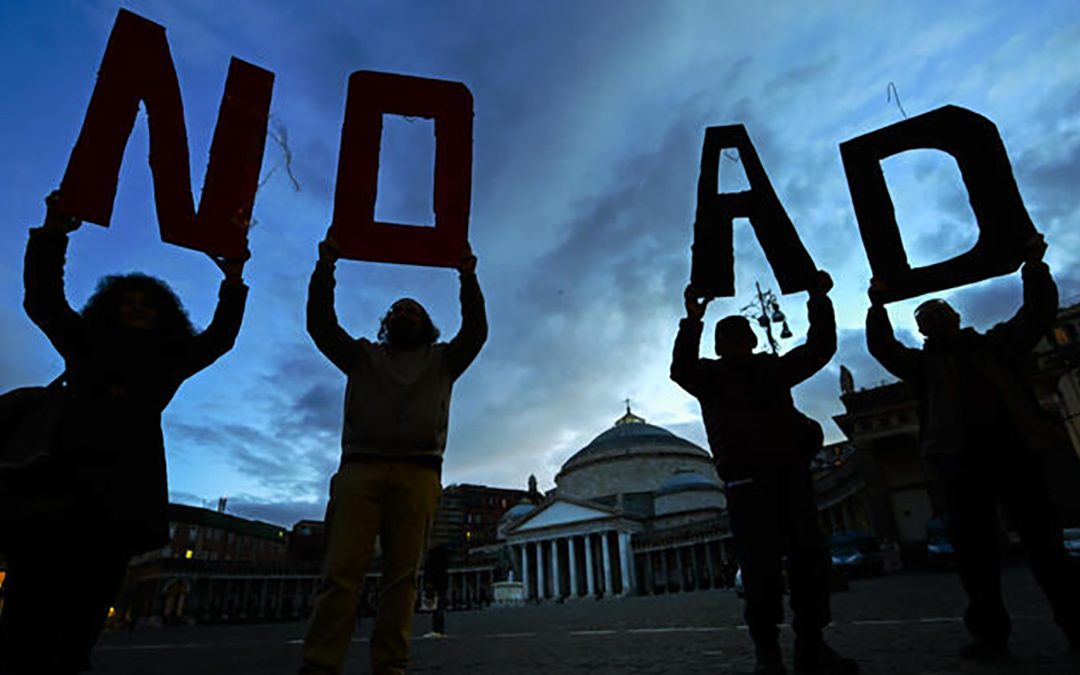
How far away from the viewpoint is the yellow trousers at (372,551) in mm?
2695

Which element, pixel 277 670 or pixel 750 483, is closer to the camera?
pixel 750 483

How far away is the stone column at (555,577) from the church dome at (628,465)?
39.1 feet

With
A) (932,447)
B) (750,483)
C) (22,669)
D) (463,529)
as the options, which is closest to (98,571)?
(22,669)

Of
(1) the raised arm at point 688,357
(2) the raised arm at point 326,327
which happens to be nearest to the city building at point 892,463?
(1) the raised arm at point 688,357

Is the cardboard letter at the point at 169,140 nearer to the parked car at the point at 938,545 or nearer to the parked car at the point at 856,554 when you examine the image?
the parked car at the point at 938,545

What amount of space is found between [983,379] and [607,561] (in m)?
66.3

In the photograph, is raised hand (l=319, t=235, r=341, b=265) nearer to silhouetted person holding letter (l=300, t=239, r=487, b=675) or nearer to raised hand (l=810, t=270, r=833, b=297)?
silhouetted person holding letter (l=300, t=239, r=487, b=675)

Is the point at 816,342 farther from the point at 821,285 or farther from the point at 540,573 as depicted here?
the point at 540,573

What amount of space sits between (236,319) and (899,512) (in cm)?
4035

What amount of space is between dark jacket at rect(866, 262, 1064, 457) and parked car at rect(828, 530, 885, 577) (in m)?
22.2

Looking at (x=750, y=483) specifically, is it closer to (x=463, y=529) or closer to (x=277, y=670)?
(x=277, y=670)

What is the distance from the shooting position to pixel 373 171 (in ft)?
14.3

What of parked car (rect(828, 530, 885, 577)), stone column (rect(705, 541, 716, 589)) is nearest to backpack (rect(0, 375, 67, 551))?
parked car (rect(828, 530, 885, 577))

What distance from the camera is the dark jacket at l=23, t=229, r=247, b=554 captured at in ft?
8.13
